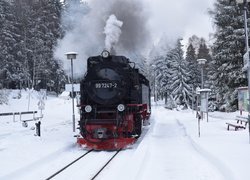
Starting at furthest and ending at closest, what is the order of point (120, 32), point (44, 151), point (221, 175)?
point (120, 32)
point (44, 151)
point (221, 175)

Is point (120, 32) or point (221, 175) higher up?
point (120, 32)

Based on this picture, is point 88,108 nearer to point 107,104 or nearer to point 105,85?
point 107,104

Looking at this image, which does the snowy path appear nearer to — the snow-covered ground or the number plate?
the snow-covered ground

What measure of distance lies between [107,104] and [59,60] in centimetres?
3773

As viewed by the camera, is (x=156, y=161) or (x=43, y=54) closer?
(x=156, y=161)

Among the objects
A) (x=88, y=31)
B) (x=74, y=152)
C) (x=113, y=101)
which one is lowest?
(x=74, y=152)

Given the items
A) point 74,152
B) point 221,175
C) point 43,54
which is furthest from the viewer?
point 43,54

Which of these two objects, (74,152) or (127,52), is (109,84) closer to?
(74,152)

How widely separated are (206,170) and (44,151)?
5.97 metres

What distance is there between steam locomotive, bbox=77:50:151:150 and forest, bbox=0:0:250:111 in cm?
549

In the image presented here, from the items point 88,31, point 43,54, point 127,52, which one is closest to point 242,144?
point 127,52

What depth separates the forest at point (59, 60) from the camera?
31328 mm

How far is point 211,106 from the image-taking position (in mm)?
50906

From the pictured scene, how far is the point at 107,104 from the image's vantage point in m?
14.3
